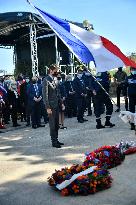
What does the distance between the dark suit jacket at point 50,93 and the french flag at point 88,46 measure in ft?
8.10

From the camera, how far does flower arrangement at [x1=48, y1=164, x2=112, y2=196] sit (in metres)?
5.86

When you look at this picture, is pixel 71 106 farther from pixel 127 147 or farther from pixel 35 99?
pixel 127 147

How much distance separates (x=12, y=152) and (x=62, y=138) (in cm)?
191

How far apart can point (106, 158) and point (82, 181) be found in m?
1.41

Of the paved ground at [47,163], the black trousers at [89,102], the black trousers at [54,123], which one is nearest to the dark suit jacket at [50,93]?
the black trousers at [54,123]

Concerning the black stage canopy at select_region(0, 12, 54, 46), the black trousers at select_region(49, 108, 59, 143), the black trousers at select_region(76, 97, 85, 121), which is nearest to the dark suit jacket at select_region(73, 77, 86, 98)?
the black trousers at select_region(76, 97, 85, 121)

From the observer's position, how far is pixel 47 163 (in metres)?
8.04

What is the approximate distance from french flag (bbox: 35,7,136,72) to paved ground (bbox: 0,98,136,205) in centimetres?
208

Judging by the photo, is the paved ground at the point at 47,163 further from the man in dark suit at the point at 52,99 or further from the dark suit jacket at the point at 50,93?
the dark suit jacket at the point at 50,93

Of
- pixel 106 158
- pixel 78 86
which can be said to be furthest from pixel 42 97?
pixel 106 158

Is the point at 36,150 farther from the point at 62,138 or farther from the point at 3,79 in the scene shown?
the point at 3,79

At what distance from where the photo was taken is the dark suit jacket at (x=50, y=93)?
964 centimetres

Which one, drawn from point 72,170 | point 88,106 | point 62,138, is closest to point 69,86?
point 88,106

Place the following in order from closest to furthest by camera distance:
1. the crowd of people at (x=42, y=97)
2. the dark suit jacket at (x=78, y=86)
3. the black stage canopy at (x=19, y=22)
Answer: the crowd of people at (x=42, y=97) < the dark suit jacket at (x=78, y=86) < the black stage canopy at (x=19, y=22)
